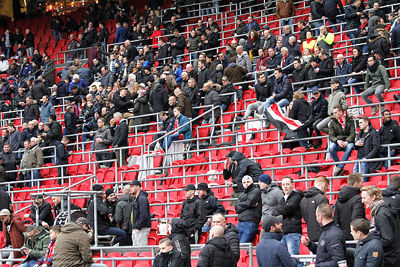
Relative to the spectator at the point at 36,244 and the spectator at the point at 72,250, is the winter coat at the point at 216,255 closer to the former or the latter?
the spectator at the point at 72,250

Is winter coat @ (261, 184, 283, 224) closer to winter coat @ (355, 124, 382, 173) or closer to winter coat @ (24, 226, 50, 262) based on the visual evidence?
winter coat @ (355, 124, 382, 173)

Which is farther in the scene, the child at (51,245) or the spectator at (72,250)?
the child at (51,245)

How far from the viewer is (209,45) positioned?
21453 mm

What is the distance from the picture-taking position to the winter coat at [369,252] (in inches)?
297

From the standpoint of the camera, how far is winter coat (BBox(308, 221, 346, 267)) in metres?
7.74

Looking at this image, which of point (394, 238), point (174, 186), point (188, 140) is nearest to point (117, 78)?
point (188, 140)

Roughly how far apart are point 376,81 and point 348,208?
20.4ft

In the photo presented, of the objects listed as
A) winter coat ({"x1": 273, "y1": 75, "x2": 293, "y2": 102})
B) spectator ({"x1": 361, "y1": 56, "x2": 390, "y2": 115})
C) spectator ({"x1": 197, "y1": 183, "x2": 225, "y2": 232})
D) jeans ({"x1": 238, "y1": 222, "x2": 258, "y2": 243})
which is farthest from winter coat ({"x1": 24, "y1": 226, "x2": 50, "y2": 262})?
spectator ({"x1": 361, "y1": 56, "x2": 390, "y2": 115})

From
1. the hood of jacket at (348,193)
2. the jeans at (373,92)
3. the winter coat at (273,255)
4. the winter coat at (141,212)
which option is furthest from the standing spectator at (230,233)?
the jeans at (373,92)

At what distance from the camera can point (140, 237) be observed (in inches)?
491

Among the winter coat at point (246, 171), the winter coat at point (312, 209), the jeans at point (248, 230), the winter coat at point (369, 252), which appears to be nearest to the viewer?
the winter coat at point (369, 252)

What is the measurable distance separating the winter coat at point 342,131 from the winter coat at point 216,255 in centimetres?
501

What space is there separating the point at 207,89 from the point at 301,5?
6.35m

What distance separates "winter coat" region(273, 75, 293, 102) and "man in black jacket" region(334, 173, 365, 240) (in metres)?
6.56
